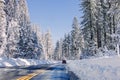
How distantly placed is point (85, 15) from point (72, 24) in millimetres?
43885

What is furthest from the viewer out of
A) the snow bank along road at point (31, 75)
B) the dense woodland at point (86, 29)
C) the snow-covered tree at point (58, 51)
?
the snow-covered tree at point (58, 51)

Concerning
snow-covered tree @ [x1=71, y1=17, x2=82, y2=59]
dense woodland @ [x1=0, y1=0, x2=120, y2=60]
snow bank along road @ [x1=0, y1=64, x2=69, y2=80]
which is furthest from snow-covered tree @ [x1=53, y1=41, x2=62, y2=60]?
snow bank along road @ [x1=0, y1=64, x2=69, y2=80]

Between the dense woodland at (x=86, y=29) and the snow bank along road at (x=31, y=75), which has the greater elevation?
the dense woodland at (x=86, y=29)

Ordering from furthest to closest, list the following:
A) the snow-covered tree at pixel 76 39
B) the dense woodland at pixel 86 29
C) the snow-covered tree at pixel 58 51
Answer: the snow-covered tree at pixel 58 51, the snow-covered tree at pixel 76 39, the dense woodland at pixel 86 29

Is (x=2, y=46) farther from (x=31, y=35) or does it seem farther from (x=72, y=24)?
(x=72, y=24)

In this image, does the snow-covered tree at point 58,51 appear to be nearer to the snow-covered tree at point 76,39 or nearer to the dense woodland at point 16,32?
the snow-covered tree at point 76,39

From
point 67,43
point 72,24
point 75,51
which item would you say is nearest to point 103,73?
point 72,24

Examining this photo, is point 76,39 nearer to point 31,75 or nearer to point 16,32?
point 16,32

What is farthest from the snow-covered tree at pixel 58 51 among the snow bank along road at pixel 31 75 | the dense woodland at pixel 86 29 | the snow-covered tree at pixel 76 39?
the snow bank along road at pixel 31 75

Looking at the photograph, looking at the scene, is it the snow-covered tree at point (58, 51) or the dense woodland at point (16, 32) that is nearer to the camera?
the dense woodland at point (16, 32)

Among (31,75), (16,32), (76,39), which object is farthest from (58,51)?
(31,75)

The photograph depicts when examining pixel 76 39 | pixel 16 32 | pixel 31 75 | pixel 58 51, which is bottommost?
pixel 31 75

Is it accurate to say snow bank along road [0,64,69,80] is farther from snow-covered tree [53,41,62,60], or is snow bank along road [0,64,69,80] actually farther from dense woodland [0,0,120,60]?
snow-covered tree [53,41,62,60]

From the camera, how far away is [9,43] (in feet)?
204
